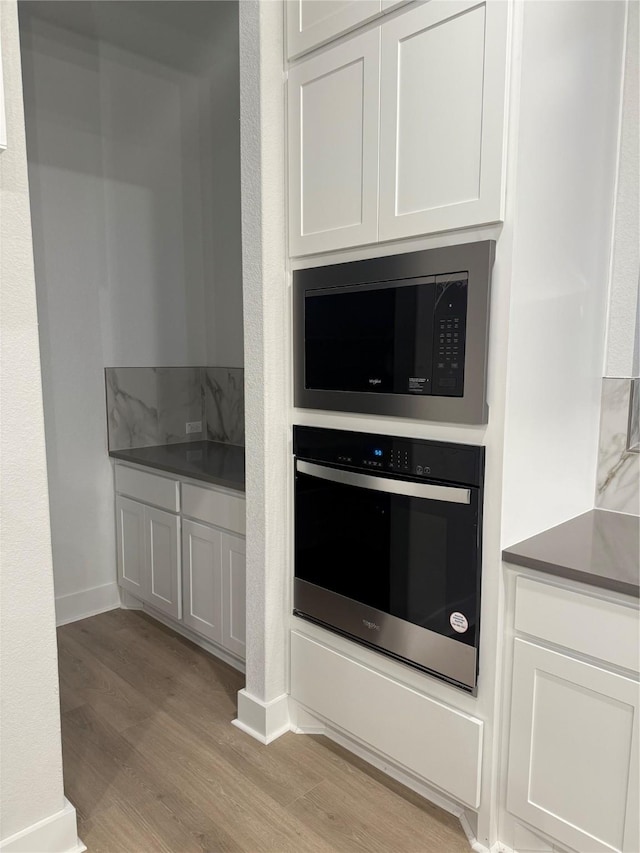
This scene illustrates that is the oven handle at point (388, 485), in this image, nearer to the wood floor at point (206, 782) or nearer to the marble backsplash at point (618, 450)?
the marble backsplash at point (618, 450)

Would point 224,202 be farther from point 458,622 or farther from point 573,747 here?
point 573,747

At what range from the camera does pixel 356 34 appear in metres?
1.73

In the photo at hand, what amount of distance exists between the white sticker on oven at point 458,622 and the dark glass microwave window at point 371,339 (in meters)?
0.61

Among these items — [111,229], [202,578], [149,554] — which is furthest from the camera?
[111,229]

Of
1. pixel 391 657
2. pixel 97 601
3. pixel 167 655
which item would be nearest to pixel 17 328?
pixel 391 657

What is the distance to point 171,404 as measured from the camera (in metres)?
3.44

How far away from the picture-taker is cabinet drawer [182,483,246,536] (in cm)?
242

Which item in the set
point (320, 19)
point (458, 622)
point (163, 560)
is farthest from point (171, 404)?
point (458, 622)

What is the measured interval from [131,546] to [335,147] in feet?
7.15

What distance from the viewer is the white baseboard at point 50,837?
5.14 ft

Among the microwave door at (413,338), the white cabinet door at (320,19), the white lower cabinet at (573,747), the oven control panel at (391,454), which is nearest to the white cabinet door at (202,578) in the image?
the oven control panel at (391,454)

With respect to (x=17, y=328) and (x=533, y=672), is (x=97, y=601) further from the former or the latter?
(x=533, y=672)

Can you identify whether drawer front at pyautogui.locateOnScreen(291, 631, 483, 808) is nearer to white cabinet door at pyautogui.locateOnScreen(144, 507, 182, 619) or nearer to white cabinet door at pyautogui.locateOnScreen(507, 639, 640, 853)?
white cabinet door at pyautogui.locateOnScreen(507, 639, 640, 853)

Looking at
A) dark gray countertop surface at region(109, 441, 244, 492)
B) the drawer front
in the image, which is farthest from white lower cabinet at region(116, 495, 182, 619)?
the drawer front
